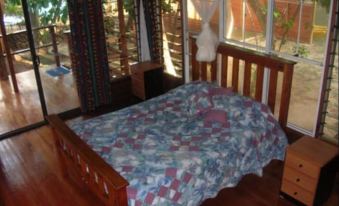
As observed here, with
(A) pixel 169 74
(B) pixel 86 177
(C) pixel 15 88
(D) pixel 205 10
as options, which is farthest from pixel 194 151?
(C) pixel 15 88

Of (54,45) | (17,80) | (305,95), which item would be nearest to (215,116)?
(305,95)

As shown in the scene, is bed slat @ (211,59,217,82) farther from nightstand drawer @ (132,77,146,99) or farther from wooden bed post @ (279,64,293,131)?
nightstand drawer @ (132,77,146,99)

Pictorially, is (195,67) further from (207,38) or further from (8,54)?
(8,54)

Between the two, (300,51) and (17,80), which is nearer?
(300,51)

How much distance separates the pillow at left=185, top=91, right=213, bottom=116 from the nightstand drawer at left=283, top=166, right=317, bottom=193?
928mm

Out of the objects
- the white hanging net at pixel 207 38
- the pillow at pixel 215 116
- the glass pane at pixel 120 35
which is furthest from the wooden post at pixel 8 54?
the pillow at pixel 215 116

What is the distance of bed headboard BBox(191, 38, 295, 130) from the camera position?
3.32 metres

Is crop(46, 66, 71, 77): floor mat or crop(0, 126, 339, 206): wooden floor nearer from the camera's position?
crop(0, 126, 339, 206): wooden floor

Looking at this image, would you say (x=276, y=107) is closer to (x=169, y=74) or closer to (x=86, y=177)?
(x=169, y=74)

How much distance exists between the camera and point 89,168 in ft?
8.50

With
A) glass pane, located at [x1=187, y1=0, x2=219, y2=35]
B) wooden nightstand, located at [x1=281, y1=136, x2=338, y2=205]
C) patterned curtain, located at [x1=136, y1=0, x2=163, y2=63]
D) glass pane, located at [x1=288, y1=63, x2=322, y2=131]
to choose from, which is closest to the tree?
glass pane, located at [x1=288, y1=63, x2=322, y2=131]

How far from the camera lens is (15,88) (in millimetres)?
5043

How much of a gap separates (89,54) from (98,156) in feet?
6.95

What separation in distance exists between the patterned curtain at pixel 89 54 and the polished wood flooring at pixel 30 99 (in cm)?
32
